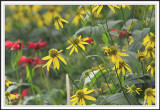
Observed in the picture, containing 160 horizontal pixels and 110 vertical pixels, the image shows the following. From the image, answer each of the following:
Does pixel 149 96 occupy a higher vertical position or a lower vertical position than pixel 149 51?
lower

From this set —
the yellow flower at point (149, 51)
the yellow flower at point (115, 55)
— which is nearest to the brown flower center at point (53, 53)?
the yellow flower at point (115, 55)

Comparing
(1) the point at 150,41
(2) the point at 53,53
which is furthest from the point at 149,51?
(2) the point at 53,53

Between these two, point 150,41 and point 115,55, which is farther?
point 150,41

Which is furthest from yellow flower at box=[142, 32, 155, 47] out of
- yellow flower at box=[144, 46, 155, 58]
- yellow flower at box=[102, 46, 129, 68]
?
yellow flower at box=[102, 46, 129, 68]

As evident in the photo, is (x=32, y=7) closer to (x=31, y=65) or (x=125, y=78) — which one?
(x=31, y=65)

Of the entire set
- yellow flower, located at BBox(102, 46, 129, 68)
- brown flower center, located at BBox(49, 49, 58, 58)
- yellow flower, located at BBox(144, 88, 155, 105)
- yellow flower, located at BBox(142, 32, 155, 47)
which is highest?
yellow flower, located at BBox(142, 32, 155, 47)

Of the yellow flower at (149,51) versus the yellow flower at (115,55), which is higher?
the yellow flower at (149,51)

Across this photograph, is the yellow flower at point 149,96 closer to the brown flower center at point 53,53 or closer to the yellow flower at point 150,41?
A: the yellow flower at point 150,41

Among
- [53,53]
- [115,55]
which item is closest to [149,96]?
[115,55]

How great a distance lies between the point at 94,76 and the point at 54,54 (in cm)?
12

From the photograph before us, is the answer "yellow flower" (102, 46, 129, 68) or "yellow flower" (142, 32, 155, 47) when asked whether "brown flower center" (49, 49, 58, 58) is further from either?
"yellow flower" (142, 32, 155, 47)

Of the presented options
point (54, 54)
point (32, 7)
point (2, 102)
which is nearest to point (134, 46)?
point (54, 54)

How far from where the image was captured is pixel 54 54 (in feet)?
2.30

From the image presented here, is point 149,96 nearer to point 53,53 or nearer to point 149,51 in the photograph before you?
point 149,51
